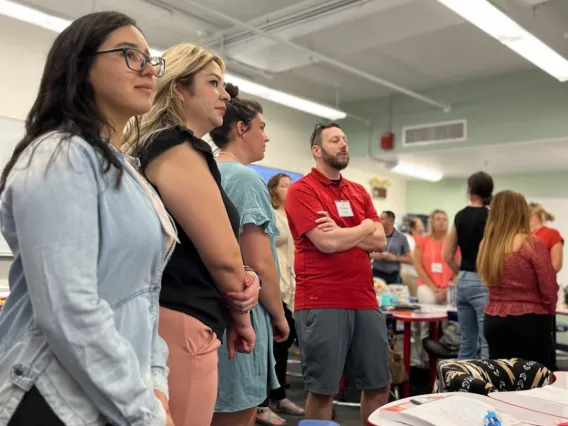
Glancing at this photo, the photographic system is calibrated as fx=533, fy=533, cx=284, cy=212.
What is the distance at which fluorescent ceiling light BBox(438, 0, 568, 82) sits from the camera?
12.2 feet

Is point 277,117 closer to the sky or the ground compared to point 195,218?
closer to the sky

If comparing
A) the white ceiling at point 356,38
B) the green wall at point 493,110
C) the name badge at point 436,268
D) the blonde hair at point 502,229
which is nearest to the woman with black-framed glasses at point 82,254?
the blonde hair at point 502,229

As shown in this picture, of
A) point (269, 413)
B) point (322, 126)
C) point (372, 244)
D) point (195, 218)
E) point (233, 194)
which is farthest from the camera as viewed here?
point (269, 413)

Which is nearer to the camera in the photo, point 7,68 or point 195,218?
point 195,218

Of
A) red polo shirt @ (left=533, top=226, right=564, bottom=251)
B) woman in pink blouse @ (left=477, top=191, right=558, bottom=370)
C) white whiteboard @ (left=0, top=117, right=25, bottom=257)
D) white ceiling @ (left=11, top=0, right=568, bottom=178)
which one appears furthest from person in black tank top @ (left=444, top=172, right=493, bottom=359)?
white whiteboard @ (left=0, top=117, right=25, bottom=257)

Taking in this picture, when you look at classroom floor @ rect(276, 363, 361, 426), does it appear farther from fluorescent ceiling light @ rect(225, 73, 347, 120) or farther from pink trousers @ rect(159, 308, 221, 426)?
fluorescent ceiling light @ rect(225, 73, 347, 120)

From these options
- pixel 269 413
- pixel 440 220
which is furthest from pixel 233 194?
pixel 440 220

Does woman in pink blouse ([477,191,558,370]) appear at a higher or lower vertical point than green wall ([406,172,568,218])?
lower

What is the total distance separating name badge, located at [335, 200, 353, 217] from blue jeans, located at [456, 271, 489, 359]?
5.12 ft

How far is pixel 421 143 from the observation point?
735 centimetres

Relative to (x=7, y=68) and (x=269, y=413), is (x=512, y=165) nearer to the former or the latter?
(x=269, y=413)

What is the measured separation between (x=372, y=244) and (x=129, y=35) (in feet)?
5.70

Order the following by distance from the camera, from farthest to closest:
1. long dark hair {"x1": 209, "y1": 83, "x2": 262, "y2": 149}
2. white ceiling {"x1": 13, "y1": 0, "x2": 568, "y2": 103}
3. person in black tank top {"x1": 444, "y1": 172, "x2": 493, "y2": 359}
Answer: white ceiling {"x1": 13, "y1": 0, "x2": 568, "y2": 103} < person in black tank top {"x1": 444, "y1": 172, "x2": 493, "y2": 359} < long dark hair {"x1": 209, "y1": 83, "x2": 262, "y2": 149}

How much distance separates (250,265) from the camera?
164 centimetres
